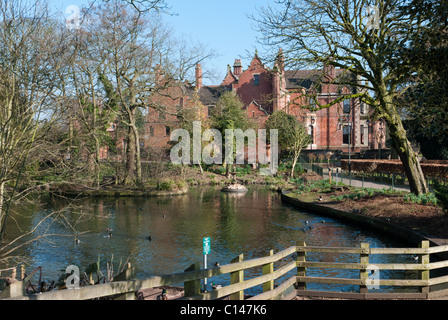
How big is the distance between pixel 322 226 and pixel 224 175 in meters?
25.5

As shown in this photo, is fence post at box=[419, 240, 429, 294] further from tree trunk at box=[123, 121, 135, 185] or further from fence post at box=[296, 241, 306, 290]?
tree trunk at box=[123, 121, 135, 185]

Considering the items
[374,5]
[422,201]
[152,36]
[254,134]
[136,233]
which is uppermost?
[152,36]

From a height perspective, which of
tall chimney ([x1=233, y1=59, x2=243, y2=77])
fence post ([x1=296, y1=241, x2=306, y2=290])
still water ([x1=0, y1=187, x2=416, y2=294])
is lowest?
still water ([x1=0, y1=187, x2=416, y2=294])

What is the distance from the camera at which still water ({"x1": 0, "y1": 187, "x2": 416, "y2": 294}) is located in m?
14.3

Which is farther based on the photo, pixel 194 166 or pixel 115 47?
pixel 194 166

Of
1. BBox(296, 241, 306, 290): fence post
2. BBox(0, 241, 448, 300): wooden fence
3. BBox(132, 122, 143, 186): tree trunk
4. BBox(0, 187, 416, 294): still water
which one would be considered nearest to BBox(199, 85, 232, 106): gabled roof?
BBox(132, 122, 143, 186): tree trunk

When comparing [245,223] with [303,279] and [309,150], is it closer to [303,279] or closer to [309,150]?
[303,279]
